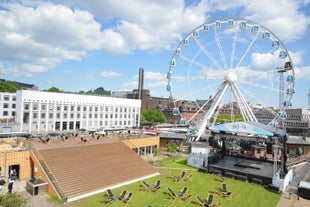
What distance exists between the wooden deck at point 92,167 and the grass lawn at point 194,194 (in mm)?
965

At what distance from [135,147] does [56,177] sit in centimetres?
1205

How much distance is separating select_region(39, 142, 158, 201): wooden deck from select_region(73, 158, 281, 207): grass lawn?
0.96m

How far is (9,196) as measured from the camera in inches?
411

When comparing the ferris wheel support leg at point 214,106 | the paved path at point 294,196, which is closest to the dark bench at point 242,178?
the paved path at point 294,196

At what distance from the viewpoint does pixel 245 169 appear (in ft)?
74.7

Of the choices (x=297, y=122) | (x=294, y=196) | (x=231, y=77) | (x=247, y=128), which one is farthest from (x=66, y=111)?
(x=297, y=122)

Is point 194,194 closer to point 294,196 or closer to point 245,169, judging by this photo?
point 294,196

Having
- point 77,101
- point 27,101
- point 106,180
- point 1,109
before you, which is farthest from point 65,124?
point 106,180

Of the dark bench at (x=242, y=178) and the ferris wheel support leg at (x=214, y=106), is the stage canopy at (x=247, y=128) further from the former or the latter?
the ferris wheel support leg at (x=214, y=106)

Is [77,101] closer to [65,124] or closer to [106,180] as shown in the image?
[65,124]

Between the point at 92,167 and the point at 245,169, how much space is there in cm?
1395

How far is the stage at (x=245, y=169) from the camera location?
20578 mm

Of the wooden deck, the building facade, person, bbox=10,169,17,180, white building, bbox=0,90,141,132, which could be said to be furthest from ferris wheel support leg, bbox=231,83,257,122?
the building facade

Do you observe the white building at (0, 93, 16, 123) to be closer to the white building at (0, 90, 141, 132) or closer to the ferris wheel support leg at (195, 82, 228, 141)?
the white building at (0, 90, 141, 132)
